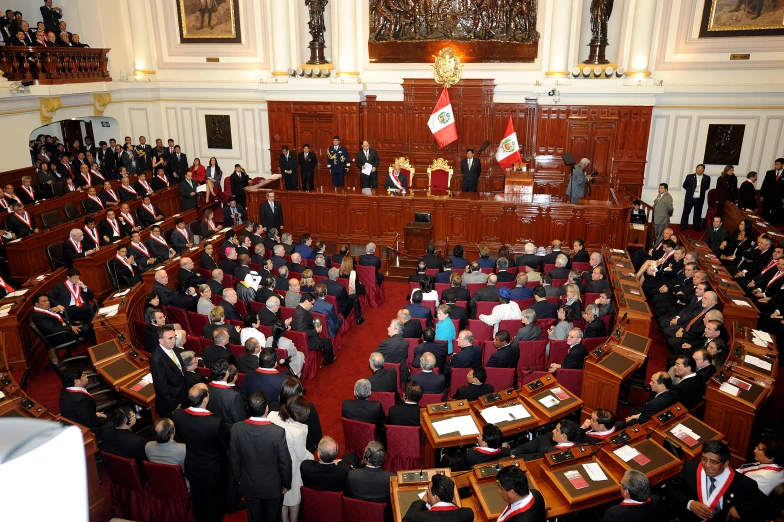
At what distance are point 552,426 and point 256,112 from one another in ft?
46.9

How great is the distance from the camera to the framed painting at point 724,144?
46.4 ft

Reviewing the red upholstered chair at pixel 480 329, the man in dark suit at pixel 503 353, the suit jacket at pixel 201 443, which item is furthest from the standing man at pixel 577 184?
the suit jacket at pixel 201 443

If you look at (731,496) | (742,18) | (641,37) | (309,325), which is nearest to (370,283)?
(309,325)

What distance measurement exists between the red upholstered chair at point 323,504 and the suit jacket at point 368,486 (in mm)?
119

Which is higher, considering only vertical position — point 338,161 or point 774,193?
point 338,161

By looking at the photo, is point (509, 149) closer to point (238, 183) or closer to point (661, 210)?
point (661, 210)

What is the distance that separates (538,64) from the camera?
49.5ft

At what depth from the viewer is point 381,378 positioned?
6.03 metres

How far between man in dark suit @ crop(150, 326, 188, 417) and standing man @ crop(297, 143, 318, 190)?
373 inches

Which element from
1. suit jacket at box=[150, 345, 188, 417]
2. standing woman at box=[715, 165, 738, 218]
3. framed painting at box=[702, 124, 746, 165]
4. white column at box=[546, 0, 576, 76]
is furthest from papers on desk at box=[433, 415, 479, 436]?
framed painting at box=[702, 124, 746, 165]

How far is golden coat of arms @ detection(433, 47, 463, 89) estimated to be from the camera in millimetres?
14693

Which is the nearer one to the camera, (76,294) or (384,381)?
(384,381)

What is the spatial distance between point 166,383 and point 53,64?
12.1 meters

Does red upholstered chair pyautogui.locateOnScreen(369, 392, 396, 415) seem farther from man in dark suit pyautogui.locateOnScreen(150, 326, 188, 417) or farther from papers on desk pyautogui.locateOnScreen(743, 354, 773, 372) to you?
papers on desk pyautogui.locateOnScreen(743, 354, 773, 372)
